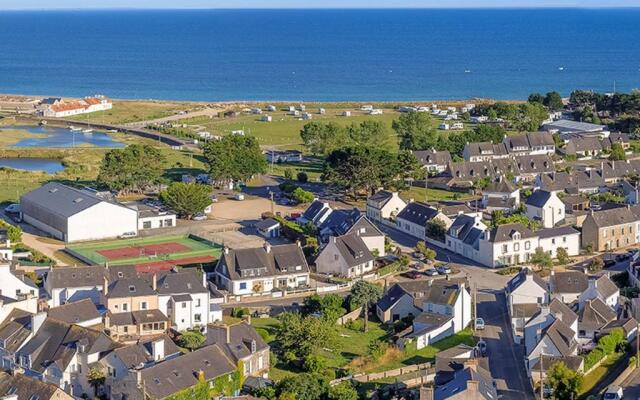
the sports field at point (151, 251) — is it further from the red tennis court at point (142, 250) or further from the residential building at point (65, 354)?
the residential building at point (65, 354)

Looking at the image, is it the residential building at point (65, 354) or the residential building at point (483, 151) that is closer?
the residential building at point (65, 354)

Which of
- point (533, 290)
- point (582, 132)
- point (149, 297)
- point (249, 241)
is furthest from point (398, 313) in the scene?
point (582, 132)

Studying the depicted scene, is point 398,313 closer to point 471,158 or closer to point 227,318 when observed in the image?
point 227,318

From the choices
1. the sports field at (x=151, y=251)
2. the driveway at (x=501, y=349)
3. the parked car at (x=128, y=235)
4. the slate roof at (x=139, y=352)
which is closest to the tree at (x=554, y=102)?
the sports field at (x=151, y=251)

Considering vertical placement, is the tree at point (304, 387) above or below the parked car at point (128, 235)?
below

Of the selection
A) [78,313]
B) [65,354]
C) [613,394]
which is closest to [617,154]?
[613,394]

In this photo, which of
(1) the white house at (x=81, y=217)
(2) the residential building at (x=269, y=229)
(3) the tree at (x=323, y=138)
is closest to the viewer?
(1) the white house at (x=81, y=217)

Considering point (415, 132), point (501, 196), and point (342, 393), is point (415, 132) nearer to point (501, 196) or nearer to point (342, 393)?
point (501, 196)

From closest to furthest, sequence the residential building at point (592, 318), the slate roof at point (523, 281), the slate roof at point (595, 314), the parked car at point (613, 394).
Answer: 1. the parked car at point (613, 394)
2. the residential building at point (592, 318)
3. the slate roof at point (595, 314)
4. the slate roof at point (523, 281)
